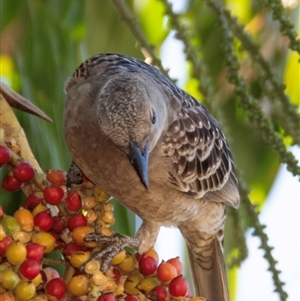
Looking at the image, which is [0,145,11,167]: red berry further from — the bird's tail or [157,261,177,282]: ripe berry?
the bird's tail

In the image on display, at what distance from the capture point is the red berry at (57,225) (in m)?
0.94

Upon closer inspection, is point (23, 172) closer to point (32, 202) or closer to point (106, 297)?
point (32, 202)

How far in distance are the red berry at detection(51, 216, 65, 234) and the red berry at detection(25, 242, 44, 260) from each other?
3.7 inches

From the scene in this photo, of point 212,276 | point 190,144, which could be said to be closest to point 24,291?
point 190,144

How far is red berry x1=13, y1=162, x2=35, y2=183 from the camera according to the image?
94cm

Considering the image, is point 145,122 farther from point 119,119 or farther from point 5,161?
point 5,161

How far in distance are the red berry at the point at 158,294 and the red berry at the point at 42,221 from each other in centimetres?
A: 20

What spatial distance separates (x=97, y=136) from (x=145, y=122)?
25 cm

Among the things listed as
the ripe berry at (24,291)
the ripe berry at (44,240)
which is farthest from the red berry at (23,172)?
the ripe berry at (24,291)

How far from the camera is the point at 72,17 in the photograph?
4.65 ft

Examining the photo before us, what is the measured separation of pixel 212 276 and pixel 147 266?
948 millimetres

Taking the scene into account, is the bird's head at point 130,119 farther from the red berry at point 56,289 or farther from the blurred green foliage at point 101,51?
the red berry at point 56,289

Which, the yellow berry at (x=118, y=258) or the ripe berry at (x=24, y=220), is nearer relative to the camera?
the ripe berry at (x=24, y=220)

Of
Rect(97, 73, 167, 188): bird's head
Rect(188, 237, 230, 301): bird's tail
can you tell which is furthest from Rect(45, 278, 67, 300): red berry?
Rect(188, 237, 230, 301): bird's tail
